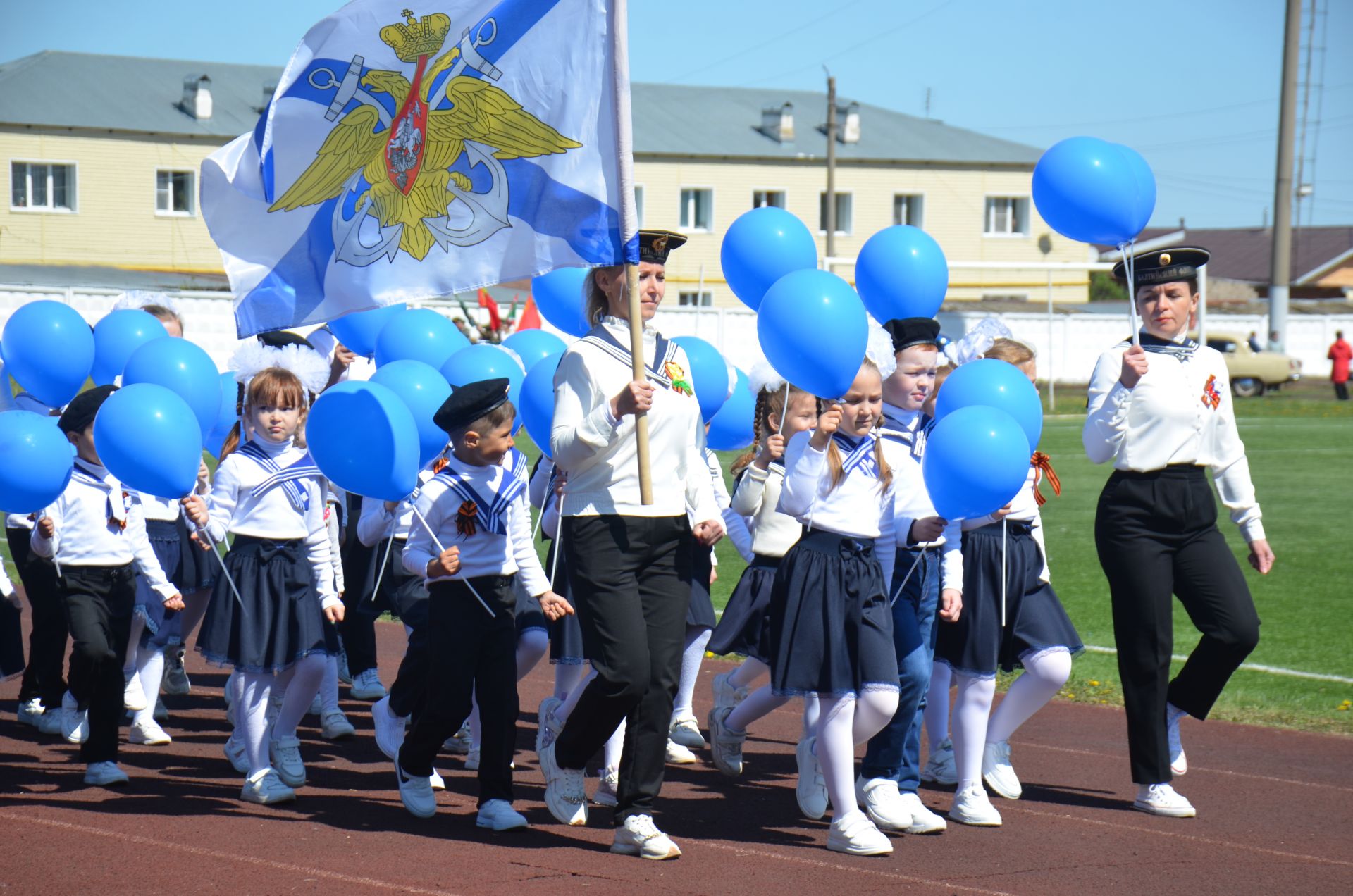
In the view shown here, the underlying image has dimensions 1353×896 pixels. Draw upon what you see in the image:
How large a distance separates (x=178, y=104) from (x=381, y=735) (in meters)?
47.0

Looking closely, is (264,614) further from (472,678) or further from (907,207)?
(907,207)

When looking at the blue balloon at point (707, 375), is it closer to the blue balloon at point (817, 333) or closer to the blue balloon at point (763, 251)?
the blue balloon at point (763, 251)

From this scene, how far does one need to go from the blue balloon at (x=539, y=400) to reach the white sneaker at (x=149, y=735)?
233 centimetres

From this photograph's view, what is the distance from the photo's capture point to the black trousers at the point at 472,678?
5727 millimetres

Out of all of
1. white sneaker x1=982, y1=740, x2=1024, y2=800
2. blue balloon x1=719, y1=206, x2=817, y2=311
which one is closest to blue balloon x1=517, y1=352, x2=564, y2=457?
blue balloon x1=719, y1=206, x2=817, y2=311

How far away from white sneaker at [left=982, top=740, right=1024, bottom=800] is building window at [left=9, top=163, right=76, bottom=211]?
46.3m

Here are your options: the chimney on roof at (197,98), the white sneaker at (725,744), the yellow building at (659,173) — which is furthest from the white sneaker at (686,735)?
the chimney on roof at (197,98)

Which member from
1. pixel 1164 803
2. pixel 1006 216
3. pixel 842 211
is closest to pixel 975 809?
pixel 1164 803

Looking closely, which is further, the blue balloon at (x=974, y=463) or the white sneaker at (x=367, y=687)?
the white sneaker at (x=367, y=687)

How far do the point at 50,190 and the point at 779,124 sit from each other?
24659 mm

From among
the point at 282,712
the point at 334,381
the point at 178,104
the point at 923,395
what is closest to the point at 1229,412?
the point at 923,395

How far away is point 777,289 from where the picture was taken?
556 cm

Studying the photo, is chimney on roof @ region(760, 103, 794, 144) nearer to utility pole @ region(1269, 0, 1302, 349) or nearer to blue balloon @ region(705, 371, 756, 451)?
utility pole @ region(1269, 0, 1302, 349)

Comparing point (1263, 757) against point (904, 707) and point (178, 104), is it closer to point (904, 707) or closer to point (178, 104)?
point (904, 707)
